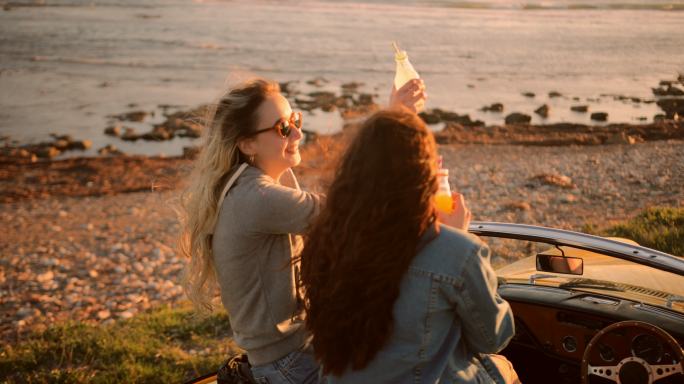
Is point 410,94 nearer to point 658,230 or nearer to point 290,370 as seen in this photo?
point 290,370

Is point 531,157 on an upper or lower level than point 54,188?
upper

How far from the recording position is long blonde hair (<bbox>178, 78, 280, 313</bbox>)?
3.03 m

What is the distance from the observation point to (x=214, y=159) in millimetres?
3057

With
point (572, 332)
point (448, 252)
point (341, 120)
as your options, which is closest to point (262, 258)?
point (448, 252)

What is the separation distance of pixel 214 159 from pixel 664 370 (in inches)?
78.3

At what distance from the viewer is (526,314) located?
366cm

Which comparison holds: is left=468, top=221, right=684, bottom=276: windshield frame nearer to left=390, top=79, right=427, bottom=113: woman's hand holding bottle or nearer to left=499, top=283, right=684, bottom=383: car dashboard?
left=499, top=283, right=684, bottom=383: car dashboard

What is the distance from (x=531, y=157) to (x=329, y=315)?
17365 millimetres

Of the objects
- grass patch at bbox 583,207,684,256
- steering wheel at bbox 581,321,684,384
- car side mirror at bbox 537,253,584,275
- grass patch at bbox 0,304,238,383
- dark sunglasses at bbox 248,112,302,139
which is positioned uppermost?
dark sunglasses at bbox 248,112,302,139

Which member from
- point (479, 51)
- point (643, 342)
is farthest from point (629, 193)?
point (479, 51)

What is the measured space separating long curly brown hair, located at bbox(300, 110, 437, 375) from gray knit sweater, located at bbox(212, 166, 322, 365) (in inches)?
16.1

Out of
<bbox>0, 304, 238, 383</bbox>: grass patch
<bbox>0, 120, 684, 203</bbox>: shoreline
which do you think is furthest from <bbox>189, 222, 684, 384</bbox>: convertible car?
<bbox>0, 120, 684, 203</bbox>: shoreline

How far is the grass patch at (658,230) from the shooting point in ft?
26.1

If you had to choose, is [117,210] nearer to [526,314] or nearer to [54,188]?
[54,188]
